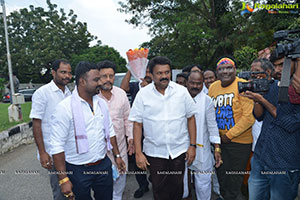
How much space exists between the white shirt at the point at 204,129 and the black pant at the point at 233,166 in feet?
0.74

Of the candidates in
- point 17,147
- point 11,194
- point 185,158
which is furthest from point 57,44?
point 185,158

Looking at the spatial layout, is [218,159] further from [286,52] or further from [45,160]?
[45,160]

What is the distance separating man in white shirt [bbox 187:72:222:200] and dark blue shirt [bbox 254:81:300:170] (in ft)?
2.76

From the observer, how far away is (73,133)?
2113 mm

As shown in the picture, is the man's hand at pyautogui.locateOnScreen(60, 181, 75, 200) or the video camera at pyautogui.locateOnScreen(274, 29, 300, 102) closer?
the video camera at pyautogui.locateOnScreen(274, 29, 300, 102)

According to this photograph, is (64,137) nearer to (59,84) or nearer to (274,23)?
(59,84)

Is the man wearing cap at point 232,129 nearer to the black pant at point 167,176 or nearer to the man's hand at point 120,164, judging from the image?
the black pant at point 167,176

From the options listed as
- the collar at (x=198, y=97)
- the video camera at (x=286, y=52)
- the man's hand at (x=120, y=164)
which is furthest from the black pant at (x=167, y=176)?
the video camera at (x=286, y=52)

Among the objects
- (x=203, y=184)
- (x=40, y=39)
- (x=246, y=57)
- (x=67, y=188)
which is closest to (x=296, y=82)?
(x=203, y=184)

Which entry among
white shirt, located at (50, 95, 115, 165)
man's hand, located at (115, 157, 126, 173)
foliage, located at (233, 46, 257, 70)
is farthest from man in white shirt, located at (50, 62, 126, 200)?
foliage, located at (233, 46, 257, 70)

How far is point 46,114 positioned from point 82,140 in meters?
0.89

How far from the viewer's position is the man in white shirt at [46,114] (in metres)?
2.59

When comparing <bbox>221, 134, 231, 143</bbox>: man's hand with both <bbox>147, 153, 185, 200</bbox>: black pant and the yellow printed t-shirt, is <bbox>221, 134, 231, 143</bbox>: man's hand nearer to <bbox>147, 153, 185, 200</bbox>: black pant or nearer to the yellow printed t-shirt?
the yellow printed t-shirt

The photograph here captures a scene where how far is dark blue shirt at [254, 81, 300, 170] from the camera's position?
5.94 feet
